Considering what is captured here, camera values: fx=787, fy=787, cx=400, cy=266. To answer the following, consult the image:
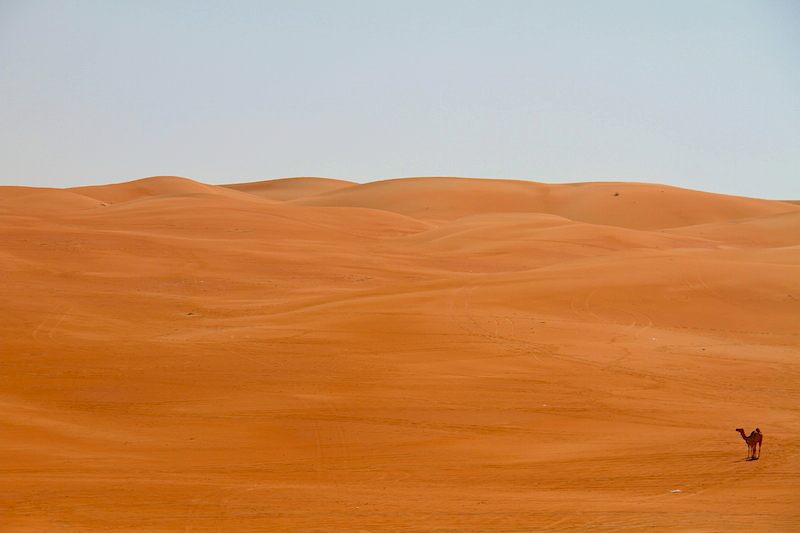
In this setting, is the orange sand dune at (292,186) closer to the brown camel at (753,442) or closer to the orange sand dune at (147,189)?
the orange sand dune at (147,189)

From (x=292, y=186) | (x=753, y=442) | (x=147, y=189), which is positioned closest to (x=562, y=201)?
(x=147, y=189)

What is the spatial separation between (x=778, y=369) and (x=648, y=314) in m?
5.13

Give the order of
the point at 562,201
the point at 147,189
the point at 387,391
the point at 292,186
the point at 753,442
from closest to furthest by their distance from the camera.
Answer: the point at 753,442 → the point at 387,391 → the point at 562,201 → the point at 147,189 → the point at 292,186

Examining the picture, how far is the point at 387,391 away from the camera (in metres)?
12.5

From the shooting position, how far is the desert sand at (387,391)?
7.84 meters

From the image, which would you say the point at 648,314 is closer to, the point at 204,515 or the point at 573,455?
the point at 573,455

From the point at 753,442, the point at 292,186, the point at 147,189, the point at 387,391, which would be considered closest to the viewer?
the point at 753,442

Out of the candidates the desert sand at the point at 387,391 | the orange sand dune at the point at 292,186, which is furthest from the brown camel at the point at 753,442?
the orange sand dune at the point at 292,186

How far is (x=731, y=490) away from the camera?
8023mm

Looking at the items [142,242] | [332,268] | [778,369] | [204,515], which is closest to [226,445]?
[204,515]

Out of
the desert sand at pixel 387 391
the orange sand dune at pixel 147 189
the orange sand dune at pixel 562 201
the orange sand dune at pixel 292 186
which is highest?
the orange sand dune at pixel 292 186

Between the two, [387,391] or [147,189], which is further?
[147,189]

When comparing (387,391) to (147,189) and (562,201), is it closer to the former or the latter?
(562,201)

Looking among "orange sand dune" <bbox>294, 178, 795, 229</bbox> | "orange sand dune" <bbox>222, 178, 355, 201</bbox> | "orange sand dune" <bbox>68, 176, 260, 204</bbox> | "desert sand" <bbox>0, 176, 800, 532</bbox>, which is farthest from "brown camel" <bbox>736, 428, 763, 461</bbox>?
"orange sand dune" <bbox>222, 178, 355, 201</bbox>
